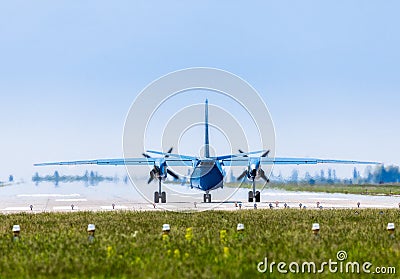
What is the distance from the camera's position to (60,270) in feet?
38.2

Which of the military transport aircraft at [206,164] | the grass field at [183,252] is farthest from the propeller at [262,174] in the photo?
the grass field at [183,252]

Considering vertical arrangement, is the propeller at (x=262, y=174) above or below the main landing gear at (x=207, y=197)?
above

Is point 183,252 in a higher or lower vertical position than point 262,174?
lower

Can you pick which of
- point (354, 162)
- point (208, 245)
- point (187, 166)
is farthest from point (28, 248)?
point (354, 162)

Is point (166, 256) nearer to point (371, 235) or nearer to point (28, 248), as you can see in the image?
point (28, 248)

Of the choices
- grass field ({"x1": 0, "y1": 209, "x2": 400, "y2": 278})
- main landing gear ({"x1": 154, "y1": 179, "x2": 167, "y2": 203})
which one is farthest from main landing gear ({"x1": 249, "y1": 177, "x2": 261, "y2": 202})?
grass field ({"x1": 0, "y1": 209, "x2": 400, "y2": 278})

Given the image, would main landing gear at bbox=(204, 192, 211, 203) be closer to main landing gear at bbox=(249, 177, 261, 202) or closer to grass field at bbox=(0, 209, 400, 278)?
main landing gear at bbox=(249, 177, 261, 202)

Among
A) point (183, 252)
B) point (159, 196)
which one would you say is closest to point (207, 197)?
point (159, 196)

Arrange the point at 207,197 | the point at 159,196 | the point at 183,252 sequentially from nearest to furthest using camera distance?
the point at 183,252, the point at 159,196, the point at 207,197

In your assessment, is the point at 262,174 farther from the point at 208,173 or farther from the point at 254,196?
the point at 208,173

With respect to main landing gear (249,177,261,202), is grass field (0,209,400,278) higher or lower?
higher

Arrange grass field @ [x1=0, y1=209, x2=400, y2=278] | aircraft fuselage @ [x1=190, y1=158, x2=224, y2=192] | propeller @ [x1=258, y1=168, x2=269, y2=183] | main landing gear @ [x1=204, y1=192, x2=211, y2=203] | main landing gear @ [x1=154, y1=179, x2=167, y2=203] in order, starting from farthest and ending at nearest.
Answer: main landing gear @ [x1=204, y1=192, x2=211, y2=203] → propeller @ [x1=258, y1=168, x2=269, y2=183] → main landing gear @ [x1=154, y1=179, x2=167, y2=203] → aircraft fuselage @ [x1=190, y1=158, x2=224, y2=192] → grass field @ [x1=0, y1=209, x2=400, y2=278]

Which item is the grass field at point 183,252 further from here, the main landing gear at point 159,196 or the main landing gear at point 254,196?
the main landing gear at point 159,196

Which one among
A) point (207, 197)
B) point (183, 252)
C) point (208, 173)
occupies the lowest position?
point (207, 197)
